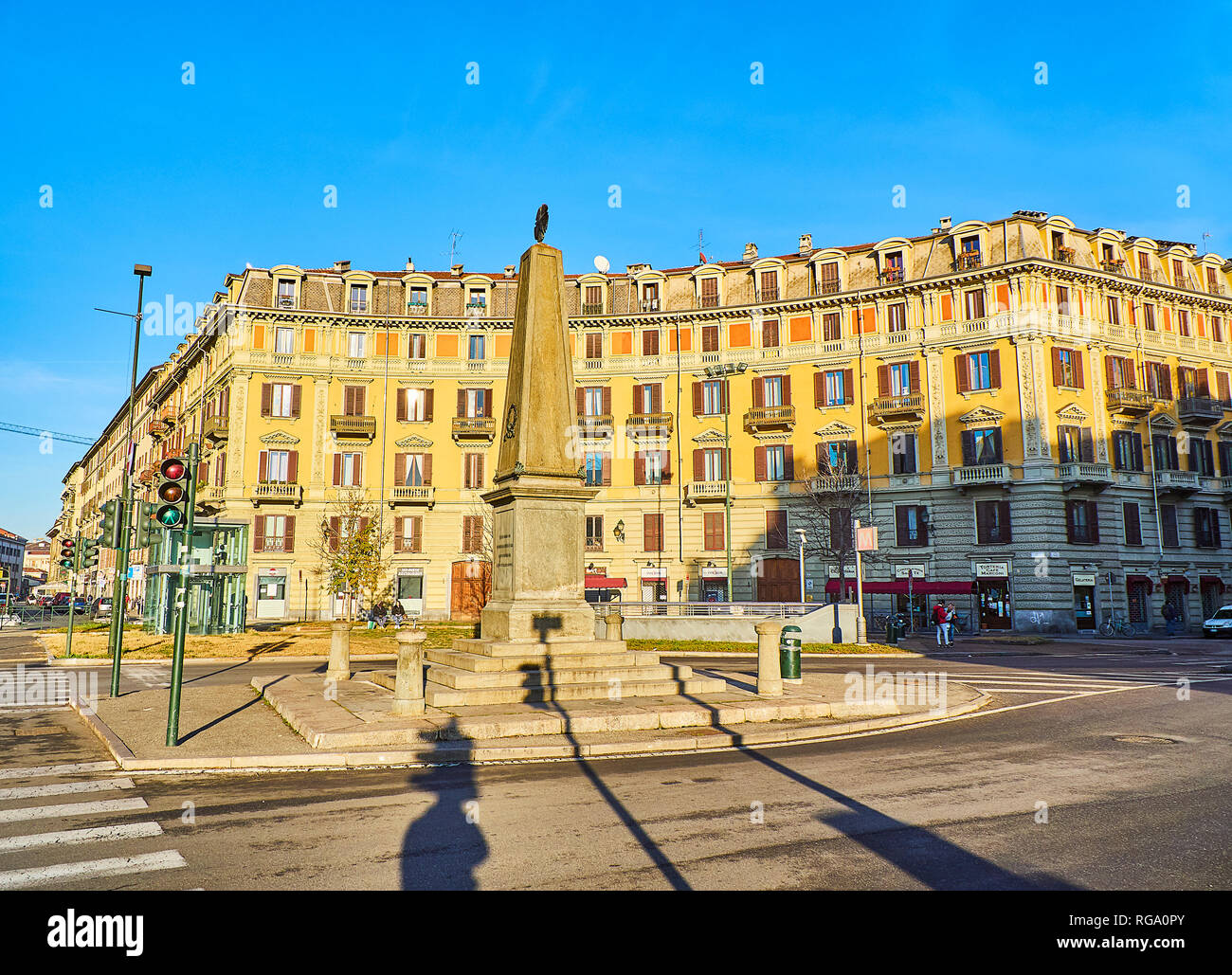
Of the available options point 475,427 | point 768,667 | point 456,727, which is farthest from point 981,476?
point 456,727

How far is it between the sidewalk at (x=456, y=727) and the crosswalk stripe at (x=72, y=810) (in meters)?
1.73

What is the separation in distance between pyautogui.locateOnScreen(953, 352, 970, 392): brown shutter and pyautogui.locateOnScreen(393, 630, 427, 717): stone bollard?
3599 cm

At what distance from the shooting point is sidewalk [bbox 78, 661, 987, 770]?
958 centimetres

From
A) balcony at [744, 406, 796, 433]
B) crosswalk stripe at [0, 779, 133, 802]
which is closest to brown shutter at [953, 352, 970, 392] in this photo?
balcony at [744, 406, 796, 433]

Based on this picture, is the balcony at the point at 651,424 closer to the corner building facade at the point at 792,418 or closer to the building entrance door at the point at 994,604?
the corner building facade at the point at 792,418

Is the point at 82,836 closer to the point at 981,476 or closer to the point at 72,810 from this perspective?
the point at 72,810

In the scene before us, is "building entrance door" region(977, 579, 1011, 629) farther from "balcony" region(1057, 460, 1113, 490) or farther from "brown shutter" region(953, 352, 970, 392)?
"brown shutter" region(953, 352, 970, 392)

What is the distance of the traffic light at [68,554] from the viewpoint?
21.3 meters

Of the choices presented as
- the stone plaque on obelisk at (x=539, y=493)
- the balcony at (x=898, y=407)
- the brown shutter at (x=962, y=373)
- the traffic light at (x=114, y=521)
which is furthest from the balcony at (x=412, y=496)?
the stone plaque on obelisk at (x=539, y=493)

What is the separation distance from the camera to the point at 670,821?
668cm

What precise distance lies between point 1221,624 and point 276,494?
45.2 meters

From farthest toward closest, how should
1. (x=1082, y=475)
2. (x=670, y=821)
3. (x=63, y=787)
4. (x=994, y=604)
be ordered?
(x=994, y=604)
(x=1082, y=475)
(x=63, y=787)
(x=670, y=821)

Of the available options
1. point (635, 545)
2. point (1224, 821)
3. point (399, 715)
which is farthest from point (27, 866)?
point (635, 545)
